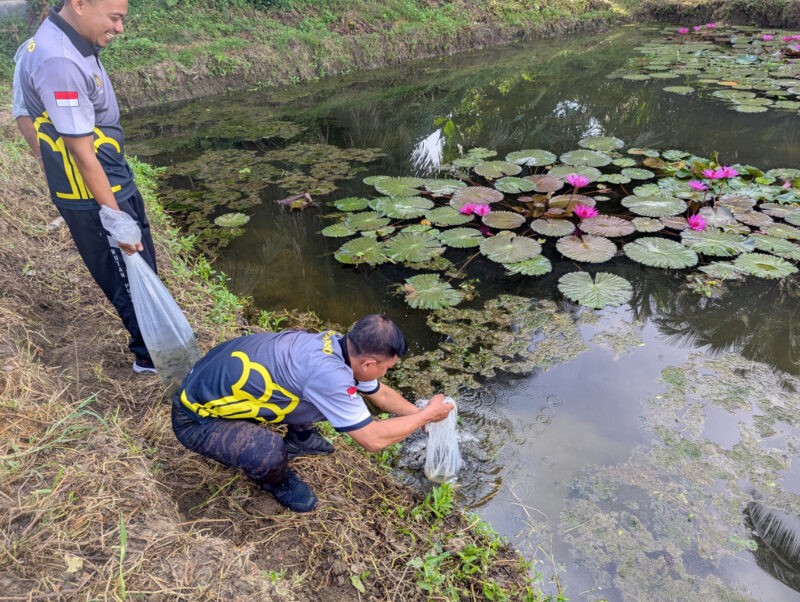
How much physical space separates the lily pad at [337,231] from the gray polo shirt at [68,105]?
218 centimetres

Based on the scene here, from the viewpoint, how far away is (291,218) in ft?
14.8

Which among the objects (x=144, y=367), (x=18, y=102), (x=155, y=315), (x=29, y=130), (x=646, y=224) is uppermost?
(x=18, y=102)

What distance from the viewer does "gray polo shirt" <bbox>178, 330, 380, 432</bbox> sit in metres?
1.56

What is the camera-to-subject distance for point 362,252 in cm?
379

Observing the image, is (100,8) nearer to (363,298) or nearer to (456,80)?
(363,298)

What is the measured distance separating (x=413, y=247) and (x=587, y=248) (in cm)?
131

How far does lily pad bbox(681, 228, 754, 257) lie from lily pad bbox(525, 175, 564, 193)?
1.15m

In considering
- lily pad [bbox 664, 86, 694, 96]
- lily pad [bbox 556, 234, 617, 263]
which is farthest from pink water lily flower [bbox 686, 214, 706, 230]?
lily pad [bbox 664, 86, 694, 96]

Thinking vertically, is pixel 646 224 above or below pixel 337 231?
below

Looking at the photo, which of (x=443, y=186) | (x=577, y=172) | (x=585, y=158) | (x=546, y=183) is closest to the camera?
(x=546, y=183)

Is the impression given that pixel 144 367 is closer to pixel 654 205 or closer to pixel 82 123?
pixel 82 123

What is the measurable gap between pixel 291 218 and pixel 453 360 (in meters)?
2.41

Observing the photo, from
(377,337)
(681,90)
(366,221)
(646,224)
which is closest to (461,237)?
(366,221)

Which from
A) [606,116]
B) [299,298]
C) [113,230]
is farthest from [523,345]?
[606,116]
